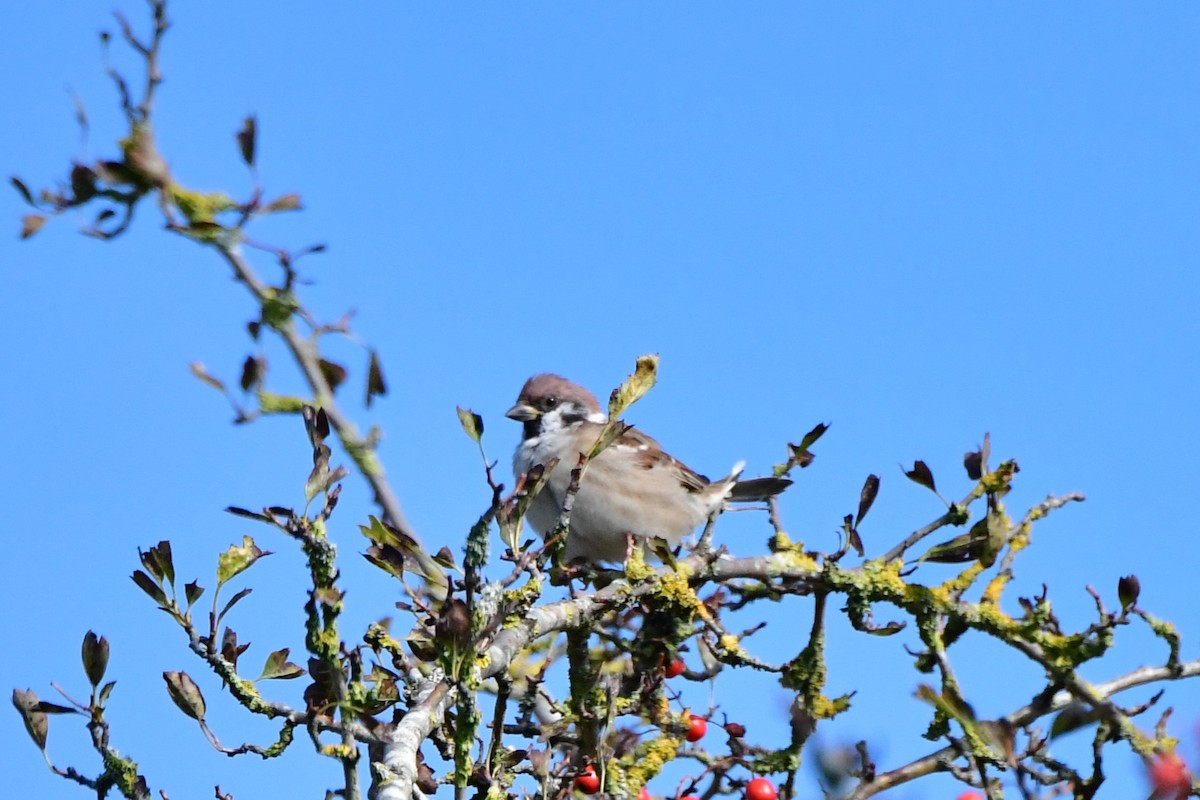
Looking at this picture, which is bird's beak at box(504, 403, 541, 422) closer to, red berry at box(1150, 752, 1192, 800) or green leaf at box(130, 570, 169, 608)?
green leaf at box(130, 570, 169, 608)

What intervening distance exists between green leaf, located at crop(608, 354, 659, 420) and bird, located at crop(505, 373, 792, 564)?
8.01ft

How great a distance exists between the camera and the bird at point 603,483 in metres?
→ 5.31

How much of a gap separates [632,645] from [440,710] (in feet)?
2.96

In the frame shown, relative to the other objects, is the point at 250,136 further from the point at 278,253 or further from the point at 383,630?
the point at 383,630

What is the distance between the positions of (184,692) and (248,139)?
104cm

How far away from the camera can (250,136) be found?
228cm

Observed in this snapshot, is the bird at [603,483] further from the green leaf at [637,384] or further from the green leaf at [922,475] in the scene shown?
the green leaf at [637,384]

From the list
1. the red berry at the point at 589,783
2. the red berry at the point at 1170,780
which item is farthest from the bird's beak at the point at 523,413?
the red berry at the point at 1170,780

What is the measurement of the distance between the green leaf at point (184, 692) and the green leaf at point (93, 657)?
0.12 metres

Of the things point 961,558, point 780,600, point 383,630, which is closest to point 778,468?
point 780,600

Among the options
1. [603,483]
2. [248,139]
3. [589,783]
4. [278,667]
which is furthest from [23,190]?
[603,483]

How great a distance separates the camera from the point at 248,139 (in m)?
2.27

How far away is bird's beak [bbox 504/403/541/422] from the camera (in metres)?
6.09

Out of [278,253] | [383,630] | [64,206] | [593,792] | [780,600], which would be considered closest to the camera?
[278,253]
